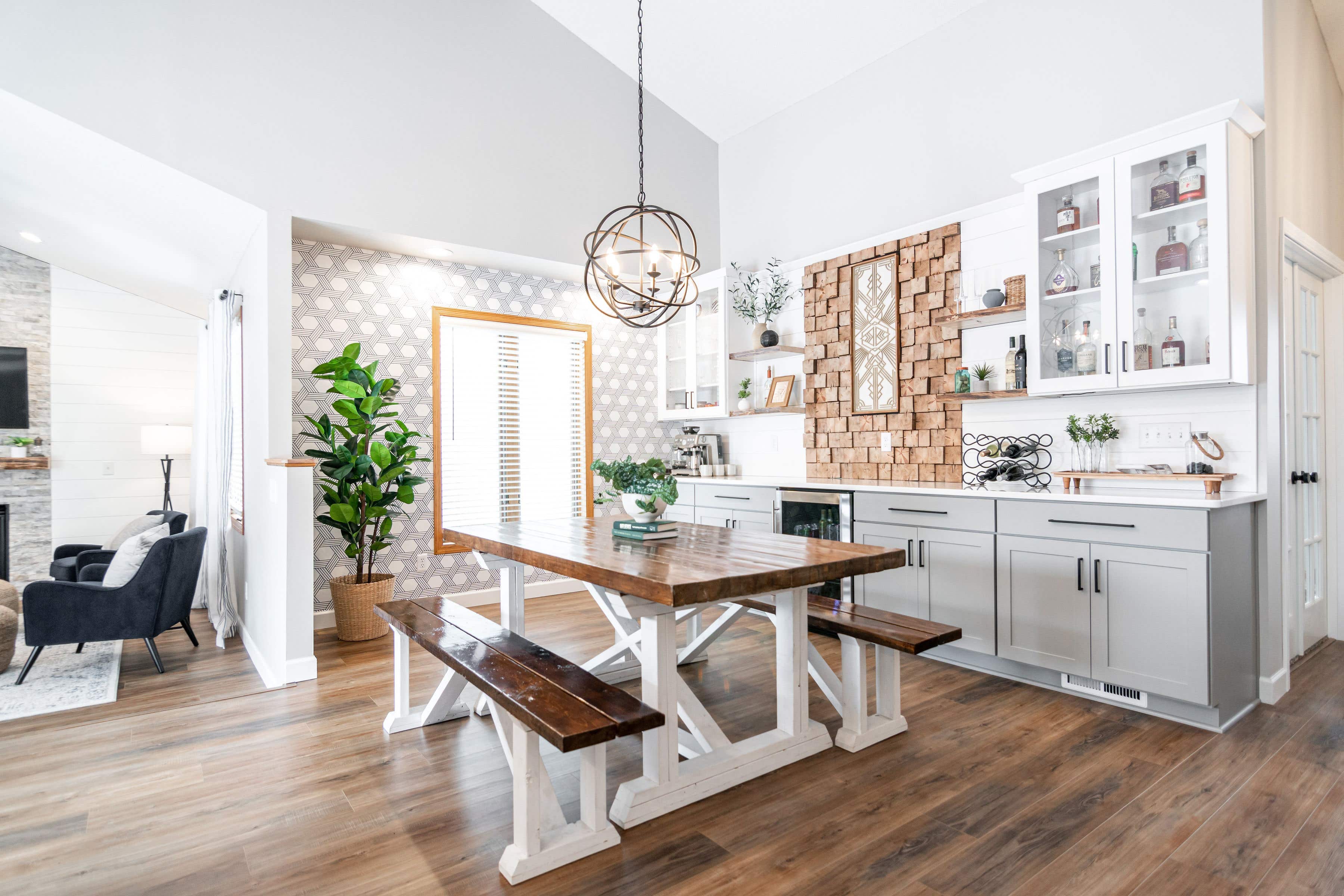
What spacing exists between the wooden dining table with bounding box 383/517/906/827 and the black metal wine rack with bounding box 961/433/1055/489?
60.1 inches

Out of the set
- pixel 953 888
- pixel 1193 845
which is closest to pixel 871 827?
pixel 953 888

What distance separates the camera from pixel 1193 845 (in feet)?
6.56

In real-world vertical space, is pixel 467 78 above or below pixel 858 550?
above

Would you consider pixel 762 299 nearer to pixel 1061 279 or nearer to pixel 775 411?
pixel 775 411

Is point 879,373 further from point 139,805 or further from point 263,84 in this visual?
point 139,805

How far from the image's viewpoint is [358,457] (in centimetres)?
433

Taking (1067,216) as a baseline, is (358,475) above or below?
below

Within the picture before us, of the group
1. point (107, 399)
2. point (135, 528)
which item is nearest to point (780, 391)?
point (135, 528)

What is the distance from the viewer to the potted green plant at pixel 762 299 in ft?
17.5

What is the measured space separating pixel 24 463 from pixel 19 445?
160 mm

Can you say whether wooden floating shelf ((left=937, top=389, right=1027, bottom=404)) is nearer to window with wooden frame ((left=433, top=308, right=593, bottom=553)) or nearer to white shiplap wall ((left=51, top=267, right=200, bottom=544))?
window with wooden frame ((left=433, top=308, right=593, bottom=553))

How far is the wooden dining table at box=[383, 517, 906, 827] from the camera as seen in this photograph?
85.6 inches

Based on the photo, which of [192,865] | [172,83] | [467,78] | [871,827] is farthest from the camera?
[467,78]

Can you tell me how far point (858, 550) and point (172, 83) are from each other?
13.1ft
